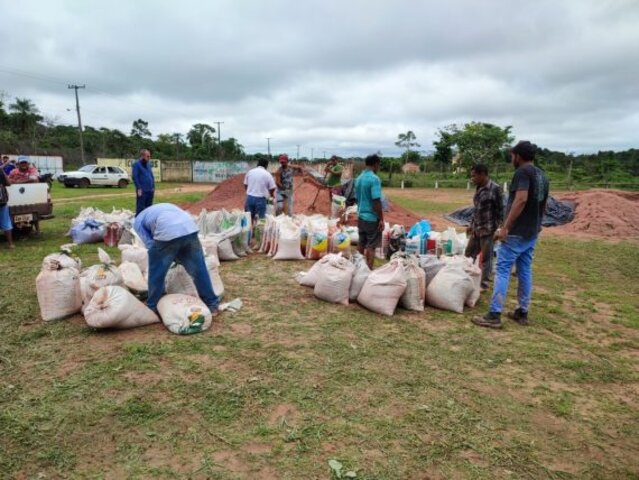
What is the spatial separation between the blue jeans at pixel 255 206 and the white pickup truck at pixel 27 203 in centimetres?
377

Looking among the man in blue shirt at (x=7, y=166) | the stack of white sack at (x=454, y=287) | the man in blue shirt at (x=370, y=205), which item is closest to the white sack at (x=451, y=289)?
the stack of white sack at (x=454, y=287)

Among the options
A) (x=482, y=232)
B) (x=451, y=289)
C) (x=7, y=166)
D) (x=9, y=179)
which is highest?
(x=7, y=166)

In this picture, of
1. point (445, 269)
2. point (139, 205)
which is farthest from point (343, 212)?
point (445, 269)

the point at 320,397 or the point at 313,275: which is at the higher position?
the point at 313,275

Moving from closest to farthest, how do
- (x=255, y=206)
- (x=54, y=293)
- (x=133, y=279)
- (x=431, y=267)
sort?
(x=54, y=293) → (x=133, y=279) → (x=431, y=267) → (x=255, y=206)

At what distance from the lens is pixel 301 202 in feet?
40.6

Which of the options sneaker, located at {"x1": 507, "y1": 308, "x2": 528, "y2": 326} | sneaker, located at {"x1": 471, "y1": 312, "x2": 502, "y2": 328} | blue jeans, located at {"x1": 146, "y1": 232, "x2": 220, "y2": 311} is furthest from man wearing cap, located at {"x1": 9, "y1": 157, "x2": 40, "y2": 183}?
sneaker, located at {"x1": 507, "y1": 308, "x2": 528, "y2": 326}

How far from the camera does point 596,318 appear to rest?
4695 millimetres

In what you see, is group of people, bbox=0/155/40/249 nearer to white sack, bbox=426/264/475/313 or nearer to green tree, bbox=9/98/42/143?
white sack, bbox=426/264/475/313

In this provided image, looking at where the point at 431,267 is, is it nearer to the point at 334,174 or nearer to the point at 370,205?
the point at 370,205

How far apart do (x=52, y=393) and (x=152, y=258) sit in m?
1.31

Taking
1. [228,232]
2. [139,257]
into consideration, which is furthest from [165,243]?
[228,232]

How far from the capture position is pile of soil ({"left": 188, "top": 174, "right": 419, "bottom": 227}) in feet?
38.2

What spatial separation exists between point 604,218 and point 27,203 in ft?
45.3
